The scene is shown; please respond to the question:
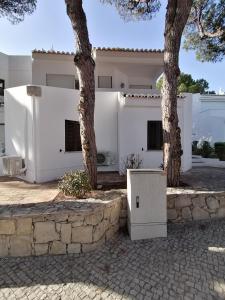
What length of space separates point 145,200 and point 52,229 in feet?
8.53

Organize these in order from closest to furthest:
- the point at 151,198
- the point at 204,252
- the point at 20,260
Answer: the point at 20,260, the point at 204,252, the point at 151,198

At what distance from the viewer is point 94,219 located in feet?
22.3

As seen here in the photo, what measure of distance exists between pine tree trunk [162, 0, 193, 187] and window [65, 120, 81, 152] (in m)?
4.69

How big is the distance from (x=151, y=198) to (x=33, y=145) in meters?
5.72

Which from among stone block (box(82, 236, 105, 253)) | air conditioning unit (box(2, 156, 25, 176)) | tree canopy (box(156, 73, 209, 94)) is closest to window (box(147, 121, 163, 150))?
air conditioning unit (box(2, 156, 25, 176))

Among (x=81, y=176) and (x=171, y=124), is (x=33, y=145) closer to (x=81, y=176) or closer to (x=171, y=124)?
(x=81, y=176)

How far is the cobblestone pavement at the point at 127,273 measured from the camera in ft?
17.3

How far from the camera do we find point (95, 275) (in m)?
5.81

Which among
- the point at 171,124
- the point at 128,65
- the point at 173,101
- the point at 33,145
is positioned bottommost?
the point at 33,145

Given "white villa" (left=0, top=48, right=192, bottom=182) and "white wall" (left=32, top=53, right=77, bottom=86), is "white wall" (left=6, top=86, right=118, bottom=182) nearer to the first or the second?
"white villa" (left=0, top=48, right=192, bottom=182)

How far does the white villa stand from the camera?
1109 centimetres

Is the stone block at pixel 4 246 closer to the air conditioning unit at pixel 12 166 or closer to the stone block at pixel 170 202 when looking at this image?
the stone block at pixel 170 202

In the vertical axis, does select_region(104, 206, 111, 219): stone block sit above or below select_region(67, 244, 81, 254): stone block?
above

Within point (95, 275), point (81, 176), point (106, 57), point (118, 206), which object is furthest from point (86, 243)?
point (106, 57)
